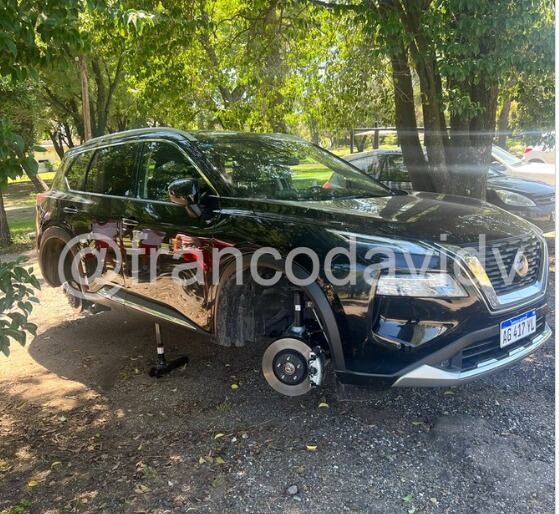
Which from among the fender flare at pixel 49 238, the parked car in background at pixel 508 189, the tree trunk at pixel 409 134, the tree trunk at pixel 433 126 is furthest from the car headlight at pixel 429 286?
the parked car in background at pixel 508 189

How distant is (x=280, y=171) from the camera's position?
13.8 feet

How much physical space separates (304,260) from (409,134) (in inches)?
162

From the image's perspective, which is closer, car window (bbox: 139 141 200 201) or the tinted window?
car window (bbox: 139 141 200 201)

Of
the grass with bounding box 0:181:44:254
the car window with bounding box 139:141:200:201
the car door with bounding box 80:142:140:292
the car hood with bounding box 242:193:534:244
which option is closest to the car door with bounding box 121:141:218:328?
the car window with bounding box 139:141:200:201

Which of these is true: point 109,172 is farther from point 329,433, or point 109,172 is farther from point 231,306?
point 329,433

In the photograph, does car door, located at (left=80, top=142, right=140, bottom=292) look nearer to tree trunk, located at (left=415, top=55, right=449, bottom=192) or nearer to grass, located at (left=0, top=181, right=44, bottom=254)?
grass, located at (left=0, top=181, right=44, bottom=254)

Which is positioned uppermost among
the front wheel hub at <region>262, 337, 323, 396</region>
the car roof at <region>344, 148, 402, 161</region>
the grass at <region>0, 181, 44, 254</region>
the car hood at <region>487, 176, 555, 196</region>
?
the car roof at <region>344, 148, 402, 161</region>

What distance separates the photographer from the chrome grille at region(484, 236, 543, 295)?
3.07 metres

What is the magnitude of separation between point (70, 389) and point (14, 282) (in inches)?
61.4

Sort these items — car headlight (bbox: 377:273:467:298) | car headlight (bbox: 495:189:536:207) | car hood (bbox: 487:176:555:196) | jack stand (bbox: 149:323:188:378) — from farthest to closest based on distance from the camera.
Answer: car hood (bbox: 487:176:555:196) < car headlight (bbox: 495:189:536:207) < jack stand (bbox: 149:323:188:378) < car headlight (bbox: 377:273:467:298)

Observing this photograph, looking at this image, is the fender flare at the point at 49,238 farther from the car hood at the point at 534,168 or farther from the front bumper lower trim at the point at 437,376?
the car hood at the point at 534,168

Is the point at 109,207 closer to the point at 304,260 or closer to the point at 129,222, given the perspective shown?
the point at 129,222

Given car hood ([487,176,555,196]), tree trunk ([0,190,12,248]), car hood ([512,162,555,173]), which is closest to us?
car hood ([487,176,555,196])

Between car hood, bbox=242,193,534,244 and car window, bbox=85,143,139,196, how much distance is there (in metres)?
1.51
